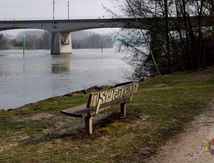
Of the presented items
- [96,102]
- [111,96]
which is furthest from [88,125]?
[111,96]

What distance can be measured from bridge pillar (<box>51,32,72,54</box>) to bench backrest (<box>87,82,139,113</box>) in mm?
80539

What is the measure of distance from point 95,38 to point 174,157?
452 feet

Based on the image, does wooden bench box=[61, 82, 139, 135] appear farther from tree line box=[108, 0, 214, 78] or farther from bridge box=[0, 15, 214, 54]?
bridge box=[0, 15, 214, 54]

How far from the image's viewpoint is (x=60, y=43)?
9225 centimetres

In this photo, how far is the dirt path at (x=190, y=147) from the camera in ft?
19.1

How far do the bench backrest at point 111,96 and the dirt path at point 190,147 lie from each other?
50.8 inches

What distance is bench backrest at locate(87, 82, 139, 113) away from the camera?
7038 millimetres

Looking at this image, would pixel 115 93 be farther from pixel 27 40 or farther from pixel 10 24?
pixel 27 40

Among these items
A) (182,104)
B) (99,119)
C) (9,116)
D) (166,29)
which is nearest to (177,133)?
(99,119)

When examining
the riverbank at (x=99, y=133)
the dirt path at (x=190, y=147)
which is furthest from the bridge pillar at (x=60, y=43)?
the dirt path at (x=190, y=147)

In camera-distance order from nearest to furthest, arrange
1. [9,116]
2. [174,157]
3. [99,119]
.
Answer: [174,157] < [99,119] < [9,116]

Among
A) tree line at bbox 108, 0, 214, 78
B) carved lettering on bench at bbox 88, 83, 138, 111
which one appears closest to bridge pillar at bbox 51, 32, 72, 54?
tree line at bbox 108, 0, 214, 78

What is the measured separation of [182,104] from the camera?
10508mm

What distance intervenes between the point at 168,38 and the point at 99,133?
690 inches
